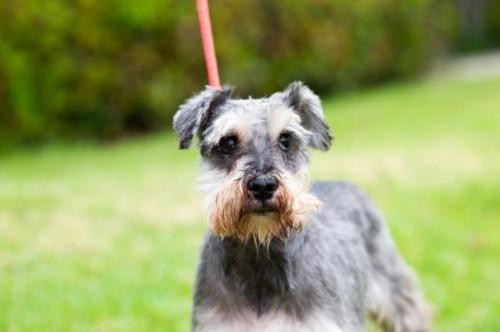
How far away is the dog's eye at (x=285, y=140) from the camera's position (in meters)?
5.28

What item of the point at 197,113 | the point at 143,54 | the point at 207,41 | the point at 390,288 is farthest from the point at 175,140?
the point at 197,113

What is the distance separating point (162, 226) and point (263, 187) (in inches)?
244

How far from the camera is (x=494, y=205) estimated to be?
11508mm

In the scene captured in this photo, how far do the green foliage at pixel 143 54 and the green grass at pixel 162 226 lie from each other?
1927 mm

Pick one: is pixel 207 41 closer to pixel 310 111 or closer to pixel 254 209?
pixel 310 111

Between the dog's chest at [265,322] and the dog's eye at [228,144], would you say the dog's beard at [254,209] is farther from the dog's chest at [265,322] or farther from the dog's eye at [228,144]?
the dog's chest at [265,322]

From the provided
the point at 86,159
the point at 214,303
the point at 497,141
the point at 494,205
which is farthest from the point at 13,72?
the point at 214,303

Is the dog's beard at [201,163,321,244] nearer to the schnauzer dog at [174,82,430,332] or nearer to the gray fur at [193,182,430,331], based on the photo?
the schnauzer dog at [174,82,430,332]

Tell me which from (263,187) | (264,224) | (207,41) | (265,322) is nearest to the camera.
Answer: (263,187)

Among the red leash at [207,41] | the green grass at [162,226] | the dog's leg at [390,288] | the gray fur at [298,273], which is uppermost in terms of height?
the red leash at [207,41]

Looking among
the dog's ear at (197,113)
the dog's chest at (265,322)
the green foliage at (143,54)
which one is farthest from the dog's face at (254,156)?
the green foliage at (143,54)

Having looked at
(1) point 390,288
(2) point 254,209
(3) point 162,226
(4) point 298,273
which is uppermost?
(2) point 254,209

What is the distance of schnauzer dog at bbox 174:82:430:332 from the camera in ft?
16.4

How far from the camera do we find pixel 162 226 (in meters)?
11.0
